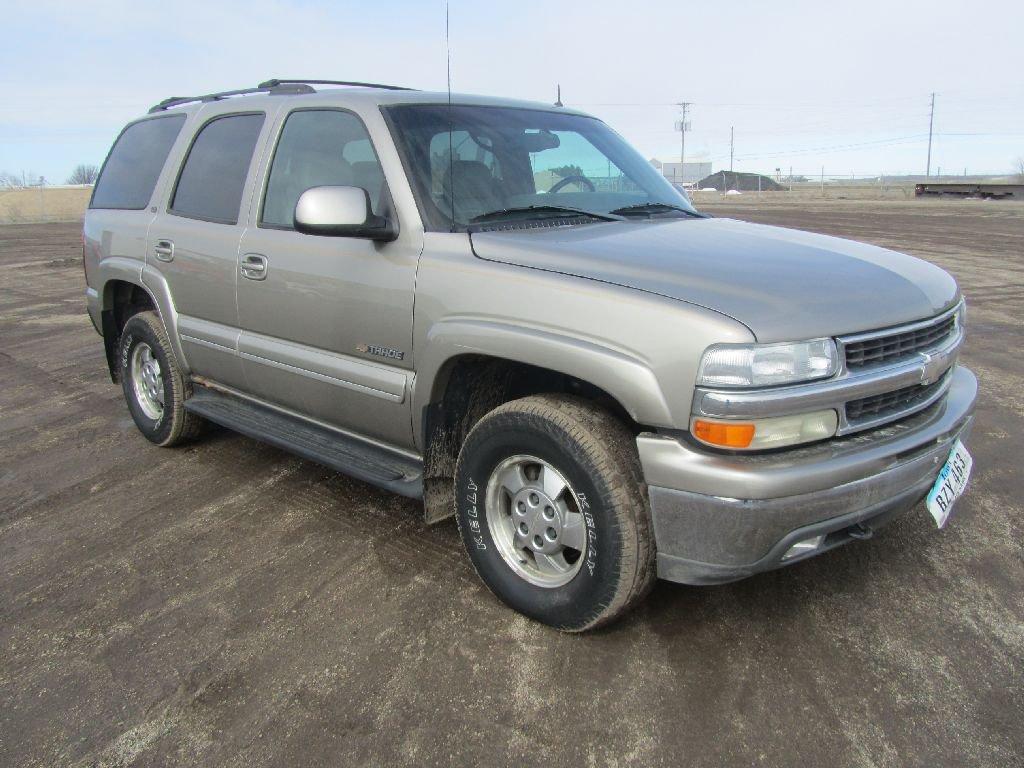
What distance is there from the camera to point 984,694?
96.3 inches

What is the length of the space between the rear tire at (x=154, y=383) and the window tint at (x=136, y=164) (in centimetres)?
72

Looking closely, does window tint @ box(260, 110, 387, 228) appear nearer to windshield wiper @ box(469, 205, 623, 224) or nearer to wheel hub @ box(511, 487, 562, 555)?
windshield wiper @ box(469, 205, 623, 224)

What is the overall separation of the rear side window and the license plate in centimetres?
326

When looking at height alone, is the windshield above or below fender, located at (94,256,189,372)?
above

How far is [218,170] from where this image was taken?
4.14m

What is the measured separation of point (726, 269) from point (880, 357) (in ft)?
1.81

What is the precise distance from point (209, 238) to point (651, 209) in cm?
220

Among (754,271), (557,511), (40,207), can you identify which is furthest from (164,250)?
(40,207)

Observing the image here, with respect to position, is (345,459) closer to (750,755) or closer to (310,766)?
(310,766)

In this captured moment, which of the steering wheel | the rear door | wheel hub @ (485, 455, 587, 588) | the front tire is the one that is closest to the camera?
the front tire

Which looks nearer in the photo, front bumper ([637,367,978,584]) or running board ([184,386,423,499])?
front bumper ([637,367,978,584])

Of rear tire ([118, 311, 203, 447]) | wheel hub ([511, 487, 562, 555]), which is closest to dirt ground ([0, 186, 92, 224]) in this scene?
rear tire ([118, 311, 203, 447])

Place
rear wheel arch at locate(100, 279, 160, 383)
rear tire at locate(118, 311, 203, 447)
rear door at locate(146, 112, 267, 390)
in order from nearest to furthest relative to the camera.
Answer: rear door at locate(146, 112, 267, 390), rear tire at locate(118, 311, 203, 447), rear wheel arch at locate(100, 279, 160, 383)

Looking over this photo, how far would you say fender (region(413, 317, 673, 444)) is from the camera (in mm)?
2371
